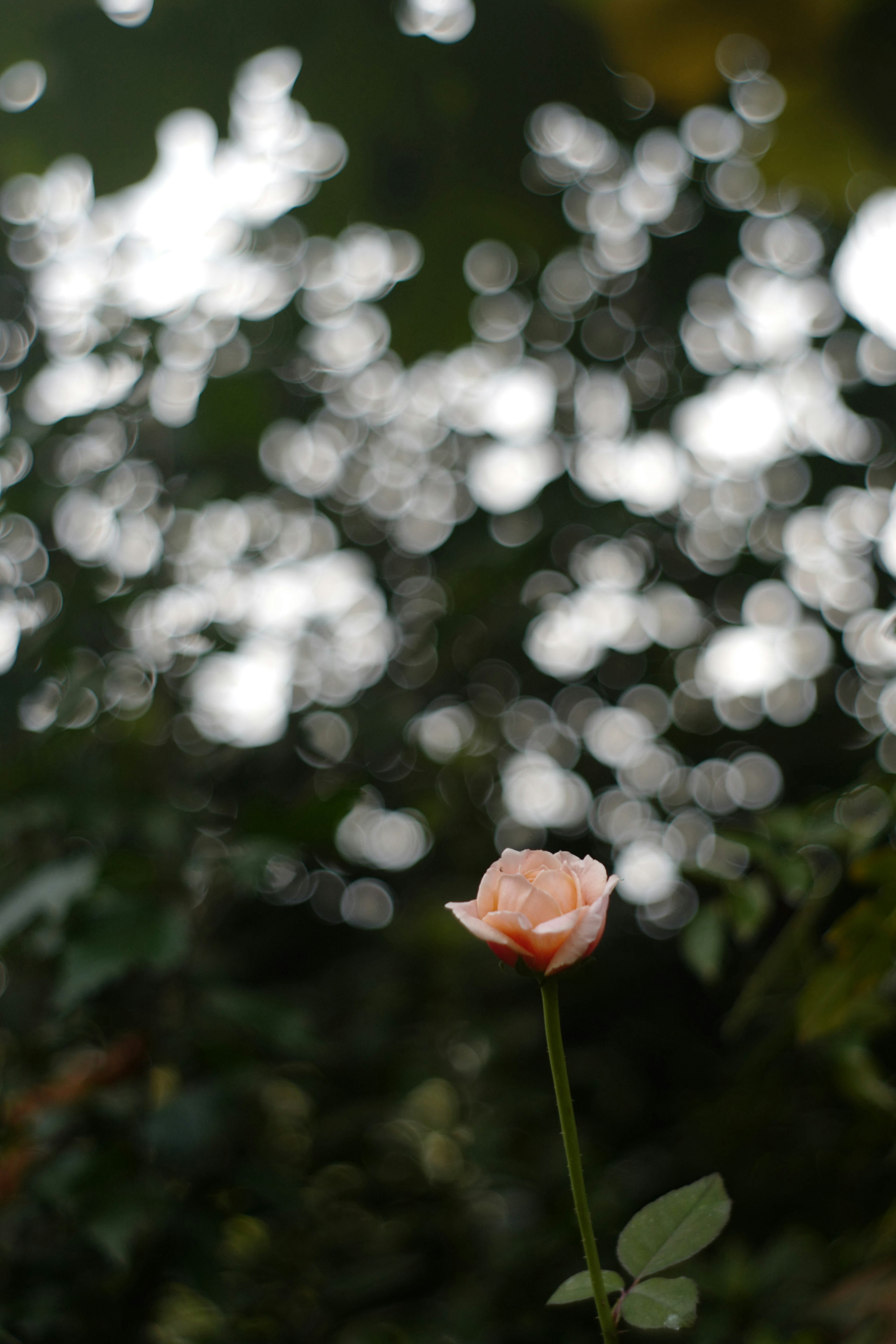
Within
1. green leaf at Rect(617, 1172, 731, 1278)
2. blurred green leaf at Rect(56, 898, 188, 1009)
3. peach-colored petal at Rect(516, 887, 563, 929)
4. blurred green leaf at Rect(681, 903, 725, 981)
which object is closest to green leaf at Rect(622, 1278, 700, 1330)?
green leaf at Rect(617, 1172, 731, 1278)

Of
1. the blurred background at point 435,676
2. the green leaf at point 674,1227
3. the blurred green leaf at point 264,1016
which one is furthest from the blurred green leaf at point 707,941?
the blurred green leaf at point 264,1016

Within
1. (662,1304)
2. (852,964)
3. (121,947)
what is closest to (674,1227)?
(662,1304)

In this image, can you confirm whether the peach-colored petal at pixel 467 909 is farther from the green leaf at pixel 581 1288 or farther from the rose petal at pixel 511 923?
the green leaf at pixel 581 1288

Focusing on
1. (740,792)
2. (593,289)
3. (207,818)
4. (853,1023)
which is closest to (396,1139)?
(207,818)

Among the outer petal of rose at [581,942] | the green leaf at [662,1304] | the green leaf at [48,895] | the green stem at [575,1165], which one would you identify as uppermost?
the outer petal of rose at [581,942]

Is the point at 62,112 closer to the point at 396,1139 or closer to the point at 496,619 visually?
the point at 496,619

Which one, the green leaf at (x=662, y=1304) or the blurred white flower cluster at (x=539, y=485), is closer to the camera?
the green leaf at (x=662, y=1304)
